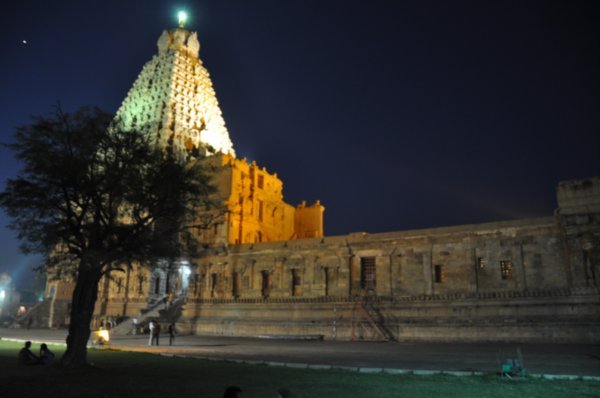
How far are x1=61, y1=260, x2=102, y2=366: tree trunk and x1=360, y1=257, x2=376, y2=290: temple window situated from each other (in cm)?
2290

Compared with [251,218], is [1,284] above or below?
below

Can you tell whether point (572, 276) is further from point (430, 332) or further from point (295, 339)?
point (295, 339)

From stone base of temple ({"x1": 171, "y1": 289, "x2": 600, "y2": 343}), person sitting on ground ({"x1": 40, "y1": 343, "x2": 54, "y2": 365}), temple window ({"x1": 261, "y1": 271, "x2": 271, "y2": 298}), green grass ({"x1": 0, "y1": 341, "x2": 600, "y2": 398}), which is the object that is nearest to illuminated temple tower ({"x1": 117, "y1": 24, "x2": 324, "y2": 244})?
temple window ({"x1": 261, "y1": 271, "x2": 271, "y2": 298})

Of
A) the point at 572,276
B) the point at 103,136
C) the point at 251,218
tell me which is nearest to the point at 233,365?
the point at 103,136

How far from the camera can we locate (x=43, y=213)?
1927 centimetres

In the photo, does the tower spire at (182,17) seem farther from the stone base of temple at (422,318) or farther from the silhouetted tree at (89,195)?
the silhouetted tree at (89,195)

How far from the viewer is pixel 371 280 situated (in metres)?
36.9

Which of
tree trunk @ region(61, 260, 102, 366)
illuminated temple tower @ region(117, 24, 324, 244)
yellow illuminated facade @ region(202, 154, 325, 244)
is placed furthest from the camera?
illuminated temple tower @ region(117, 24, 324, 244)

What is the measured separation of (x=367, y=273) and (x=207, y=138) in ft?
106

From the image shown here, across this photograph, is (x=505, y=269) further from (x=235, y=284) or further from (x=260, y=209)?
(x=260, y=209)

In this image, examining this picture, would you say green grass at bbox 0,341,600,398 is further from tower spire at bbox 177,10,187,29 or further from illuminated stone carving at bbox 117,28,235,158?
tower spire at bbox 177,10,187,29

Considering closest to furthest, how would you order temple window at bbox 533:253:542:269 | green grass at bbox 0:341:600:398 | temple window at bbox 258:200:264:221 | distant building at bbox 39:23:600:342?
green grass at bbox 0:341:600:398 → distant building at bbox 39:23:600:342 → temple window at bbox 533:253:542:269 → temple window at bbox 258:200:264:221

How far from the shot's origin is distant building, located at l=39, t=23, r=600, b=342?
29.9 meters

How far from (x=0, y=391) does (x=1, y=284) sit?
75.3 meters
